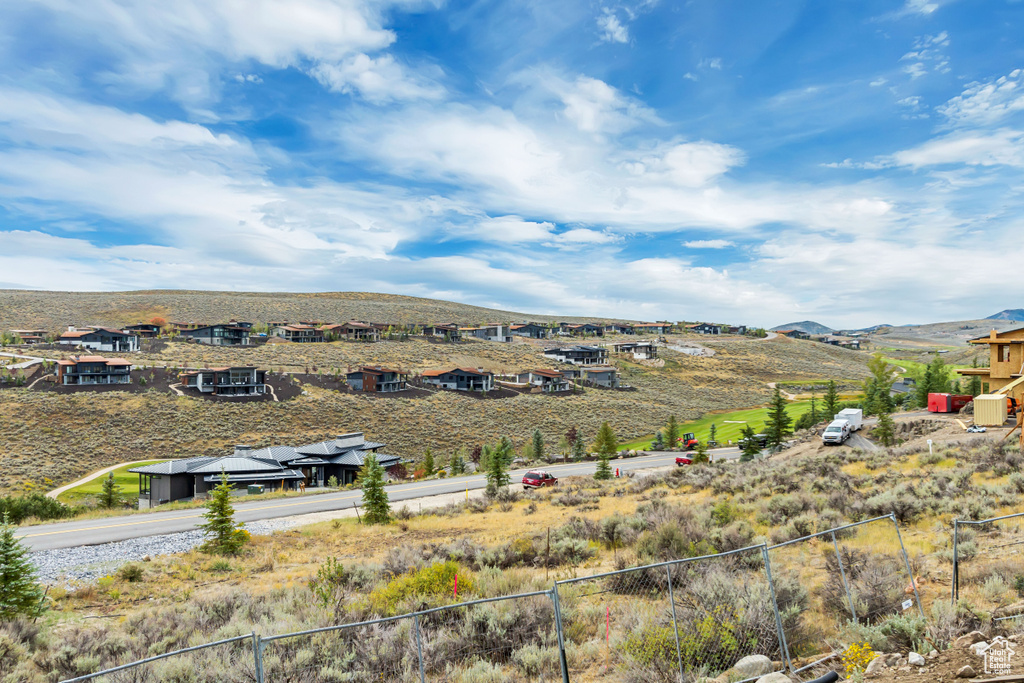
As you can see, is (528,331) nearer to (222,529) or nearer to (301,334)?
(301,334)

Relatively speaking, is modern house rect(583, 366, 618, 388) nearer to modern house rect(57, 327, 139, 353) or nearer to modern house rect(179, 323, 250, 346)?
modern house rect(179, 323, 250, 346)

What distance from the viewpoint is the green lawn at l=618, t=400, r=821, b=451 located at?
63.3 m

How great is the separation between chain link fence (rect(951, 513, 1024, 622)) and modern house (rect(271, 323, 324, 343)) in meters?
121

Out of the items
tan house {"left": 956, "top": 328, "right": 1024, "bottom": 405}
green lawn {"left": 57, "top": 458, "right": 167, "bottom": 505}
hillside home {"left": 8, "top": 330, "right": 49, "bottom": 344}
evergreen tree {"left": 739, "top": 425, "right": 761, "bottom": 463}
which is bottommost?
green lawn {"left": 57, "top": 458, "right": 167, "bottom": 505}

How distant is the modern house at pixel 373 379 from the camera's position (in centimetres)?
8075

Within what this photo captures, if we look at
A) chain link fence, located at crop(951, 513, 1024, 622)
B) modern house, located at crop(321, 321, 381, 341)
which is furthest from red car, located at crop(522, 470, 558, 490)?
modern house, located at crop(321, 321, 381, 341)

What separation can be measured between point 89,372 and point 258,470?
4698cm

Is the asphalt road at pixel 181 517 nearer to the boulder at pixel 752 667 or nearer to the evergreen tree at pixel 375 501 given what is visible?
the evergreen tree at pixel 375 501

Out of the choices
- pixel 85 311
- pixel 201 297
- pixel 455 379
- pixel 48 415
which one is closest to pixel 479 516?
pixel 48 415

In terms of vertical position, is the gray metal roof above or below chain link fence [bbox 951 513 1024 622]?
below

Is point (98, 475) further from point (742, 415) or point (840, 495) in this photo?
point (742, 415)

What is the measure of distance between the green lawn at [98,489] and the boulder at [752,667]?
43.3 meters

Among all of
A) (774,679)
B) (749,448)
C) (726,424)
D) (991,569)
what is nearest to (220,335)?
(726,424)

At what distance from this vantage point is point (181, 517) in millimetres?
26797
